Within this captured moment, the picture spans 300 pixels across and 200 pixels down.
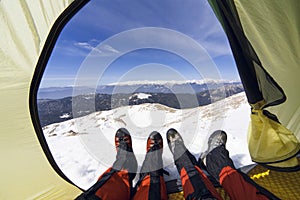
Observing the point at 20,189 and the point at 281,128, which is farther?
the point at 281,128

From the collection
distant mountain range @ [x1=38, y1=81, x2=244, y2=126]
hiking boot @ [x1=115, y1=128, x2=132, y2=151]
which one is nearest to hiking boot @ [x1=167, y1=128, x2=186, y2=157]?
hiking boot @ [x1=115, y1=128, x2=132, y2=151]

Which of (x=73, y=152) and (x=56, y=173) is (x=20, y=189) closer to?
(x=56, y=173)

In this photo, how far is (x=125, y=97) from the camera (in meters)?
1.45

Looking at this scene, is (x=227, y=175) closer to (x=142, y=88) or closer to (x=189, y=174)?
(x=189, y=174)

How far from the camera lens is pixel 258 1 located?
0.90m

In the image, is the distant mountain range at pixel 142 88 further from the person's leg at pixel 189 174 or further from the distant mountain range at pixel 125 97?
the person's leg at pixel 189 174

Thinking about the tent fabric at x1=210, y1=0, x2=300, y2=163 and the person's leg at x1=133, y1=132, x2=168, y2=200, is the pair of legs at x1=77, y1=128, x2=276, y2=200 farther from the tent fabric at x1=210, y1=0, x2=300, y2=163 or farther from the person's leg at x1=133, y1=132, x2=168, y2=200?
the tent fabric at x1=210, y1=0, x2=300, y2=163

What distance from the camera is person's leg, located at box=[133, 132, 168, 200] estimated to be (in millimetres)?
783

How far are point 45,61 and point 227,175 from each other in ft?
2.74

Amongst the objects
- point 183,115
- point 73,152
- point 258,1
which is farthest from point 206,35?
point 73,152

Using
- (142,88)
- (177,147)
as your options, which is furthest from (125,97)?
(177,147)

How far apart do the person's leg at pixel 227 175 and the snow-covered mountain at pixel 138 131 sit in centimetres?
9

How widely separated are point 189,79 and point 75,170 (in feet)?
2.50

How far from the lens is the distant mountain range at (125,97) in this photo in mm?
1040
